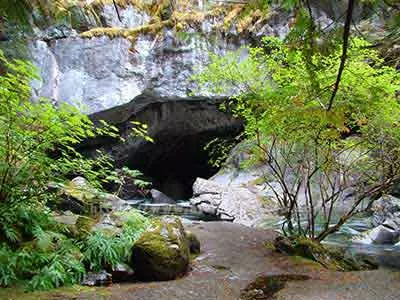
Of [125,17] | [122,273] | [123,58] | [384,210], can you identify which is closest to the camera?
[122,273]

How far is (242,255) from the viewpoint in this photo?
692 centimetres

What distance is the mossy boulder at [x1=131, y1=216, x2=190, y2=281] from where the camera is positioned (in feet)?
16.5

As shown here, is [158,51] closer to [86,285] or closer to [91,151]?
[91,151]

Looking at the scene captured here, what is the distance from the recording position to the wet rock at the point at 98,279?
15.0ft

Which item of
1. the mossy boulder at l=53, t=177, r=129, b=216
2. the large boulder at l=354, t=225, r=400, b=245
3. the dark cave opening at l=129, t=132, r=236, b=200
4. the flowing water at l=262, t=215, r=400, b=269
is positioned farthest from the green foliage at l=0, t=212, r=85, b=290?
the dark cave opening at l=129, t=132, r=236, b=200

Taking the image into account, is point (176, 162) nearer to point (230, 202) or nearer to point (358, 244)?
point (230, 202)

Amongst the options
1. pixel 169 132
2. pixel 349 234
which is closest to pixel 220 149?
pixel 349 234

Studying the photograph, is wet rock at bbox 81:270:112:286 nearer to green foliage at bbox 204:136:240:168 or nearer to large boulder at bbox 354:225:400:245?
green foliage at bbox 204:136:240:168

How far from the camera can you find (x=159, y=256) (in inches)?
200

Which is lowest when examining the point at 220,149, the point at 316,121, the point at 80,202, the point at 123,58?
the point at 80,202

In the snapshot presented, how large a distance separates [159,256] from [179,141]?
15.6m

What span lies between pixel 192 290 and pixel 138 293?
719 mm

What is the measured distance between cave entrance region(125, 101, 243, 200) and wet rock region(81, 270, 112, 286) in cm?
1307

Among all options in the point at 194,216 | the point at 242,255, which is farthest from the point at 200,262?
the point at 194,216
